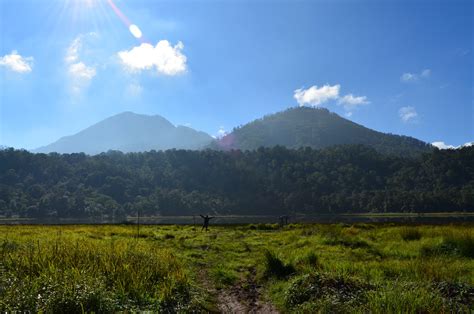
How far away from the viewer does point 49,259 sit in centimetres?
1257

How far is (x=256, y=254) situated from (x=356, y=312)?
1359cm

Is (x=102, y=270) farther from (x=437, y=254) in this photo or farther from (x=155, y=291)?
(x=437, y=254)

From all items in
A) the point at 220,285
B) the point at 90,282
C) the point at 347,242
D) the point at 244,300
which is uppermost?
the point at 90,282

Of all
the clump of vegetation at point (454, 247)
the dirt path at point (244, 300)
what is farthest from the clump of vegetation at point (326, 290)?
the clump of vegetation at point (454, 247)

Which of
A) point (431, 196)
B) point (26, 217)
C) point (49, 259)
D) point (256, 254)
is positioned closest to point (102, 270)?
point (49, 259)

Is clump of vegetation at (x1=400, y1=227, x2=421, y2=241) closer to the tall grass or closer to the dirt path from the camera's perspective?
the dirt path

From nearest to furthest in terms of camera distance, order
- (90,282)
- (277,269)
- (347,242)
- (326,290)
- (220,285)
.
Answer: (90,282)
(326,290)
(220,285)
(277,269)
(347,242)

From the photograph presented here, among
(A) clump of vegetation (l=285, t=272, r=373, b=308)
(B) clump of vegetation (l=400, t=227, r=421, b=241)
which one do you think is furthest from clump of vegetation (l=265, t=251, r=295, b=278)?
(B) clump of vegetation (l=400, t=227, r=421, b=241)

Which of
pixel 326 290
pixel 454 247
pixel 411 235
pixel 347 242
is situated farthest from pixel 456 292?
pixel 411 235

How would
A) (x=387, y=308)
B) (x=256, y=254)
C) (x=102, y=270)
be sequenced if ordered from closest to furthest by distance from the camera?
1. (x=387, y=308)
2. (x=102, y=270)
3. (x=256, y=254)

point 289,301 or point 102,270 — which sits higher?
point 102,270

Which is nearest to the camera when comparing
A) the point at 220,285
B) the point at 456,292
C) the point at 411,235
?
the point at 456,292

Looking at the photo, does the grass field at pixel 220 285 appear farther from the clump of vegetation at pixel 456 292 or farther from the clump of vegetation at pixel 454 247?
the clump of vegetation at pixel 454 247

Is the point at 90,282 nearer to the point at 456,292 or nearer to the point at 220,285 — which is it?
the point at 220,285
